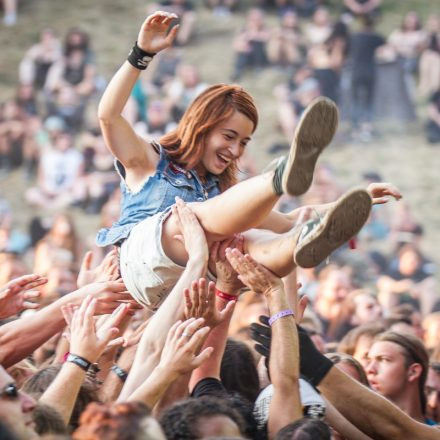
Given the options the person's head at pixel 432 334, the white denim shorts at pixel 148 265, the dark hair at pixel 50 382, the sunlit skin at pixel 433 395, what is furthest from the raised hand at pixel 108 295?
the person's head at pixel 432 334

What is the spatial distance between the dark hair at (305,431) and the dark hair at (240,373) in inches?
35.5

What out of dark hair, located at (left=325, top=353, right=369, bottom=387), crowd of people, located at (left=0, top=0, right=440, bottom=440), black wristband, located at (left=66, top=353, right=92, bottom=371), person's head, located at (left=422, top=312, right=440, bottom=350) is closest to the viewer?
crowd of people, located at (left=0, top=0, right=440, bottom=440)

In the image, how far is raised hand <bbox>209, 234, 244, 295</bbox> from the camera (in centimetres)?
400

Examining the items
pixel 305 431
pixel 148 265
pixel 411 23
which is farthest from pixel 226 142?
pixel 411 23

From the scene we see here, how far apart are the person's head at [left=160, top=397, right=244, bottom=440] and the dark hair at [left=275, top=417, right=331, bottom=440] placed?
14 cm

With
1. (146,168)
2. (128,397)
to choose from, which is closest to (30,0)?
(146,168)

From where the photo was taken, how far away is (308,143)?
3578 mm

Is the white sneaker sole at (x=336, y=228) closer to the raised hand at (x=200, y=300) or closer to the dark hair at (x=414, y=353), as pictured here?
the raised hand at (x=200, y=300)

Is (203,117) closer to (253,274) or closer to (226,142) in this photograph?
(226,142)

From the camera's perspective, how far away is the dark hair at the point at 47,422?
311 cm

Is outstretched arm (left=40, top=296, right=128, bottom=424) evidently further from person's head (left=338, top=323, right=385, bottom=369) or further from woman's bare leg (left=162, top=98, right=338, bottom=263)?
person's head (left=338, top=323, right=385, bottom=369)

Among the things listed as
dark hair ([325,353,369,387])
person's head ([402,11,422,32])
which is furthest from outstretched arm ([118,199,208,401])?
person's head ([402,11,422,32])

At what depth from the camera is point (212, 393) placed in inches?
147

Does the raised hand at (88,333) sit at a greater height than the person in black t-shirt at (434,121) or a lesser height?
lesser
